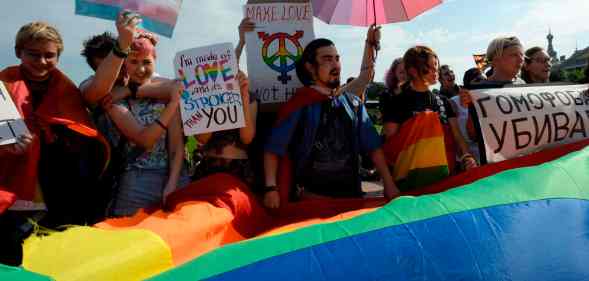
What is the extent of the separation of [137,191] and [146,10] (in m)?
1.07

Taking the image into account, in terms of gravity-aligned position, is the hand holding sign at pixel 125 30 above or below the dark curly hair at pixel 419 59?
above

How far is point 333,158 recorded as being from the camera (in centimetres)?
291

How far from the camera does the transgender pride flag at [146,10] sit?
2721 millimetres

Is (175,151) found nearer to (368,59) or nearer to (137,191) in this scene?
(137,191)

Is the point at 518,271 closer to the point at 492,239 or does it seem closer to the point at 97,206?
the point at 492,239

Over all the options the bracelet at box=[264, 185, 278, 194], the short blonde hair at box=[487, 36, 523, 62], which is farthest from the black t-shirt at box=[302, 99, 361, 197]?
the short blonde hair at box=[487, 36, 523, 62]

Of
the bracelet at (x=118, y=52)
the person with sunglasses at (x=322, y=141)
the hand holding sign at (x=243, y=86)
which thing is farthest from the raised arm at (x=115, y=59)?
the person with sunglasses at (x=322, y=141)

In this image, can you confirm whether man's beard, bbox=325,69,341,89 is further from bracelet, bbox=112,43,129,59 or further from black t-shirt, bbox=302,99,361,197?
bracelet, bbox=112,43,129,59

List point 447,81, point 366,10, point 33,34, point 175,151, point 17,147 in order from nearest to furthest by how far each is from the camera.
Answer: point 17,147 < point 33,34 < point 175,151 < point 366,10 < point 447,81

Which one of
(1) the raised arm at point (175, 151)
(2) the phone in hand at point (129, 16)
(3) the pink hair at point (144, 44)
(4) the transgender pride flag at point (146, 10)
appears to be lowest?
(1) the raised arm at point (175, 151)

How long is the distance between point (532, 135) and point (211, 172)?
205 centimetres

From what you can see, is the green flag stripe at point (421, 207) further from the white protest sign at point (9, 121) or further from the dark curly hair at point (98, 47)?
the dark curly hair at point (98, 47)

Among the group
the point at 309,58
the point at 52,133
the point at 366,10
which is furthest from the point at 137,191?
the point at 366,10

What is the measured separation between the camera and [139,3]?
110 inches
